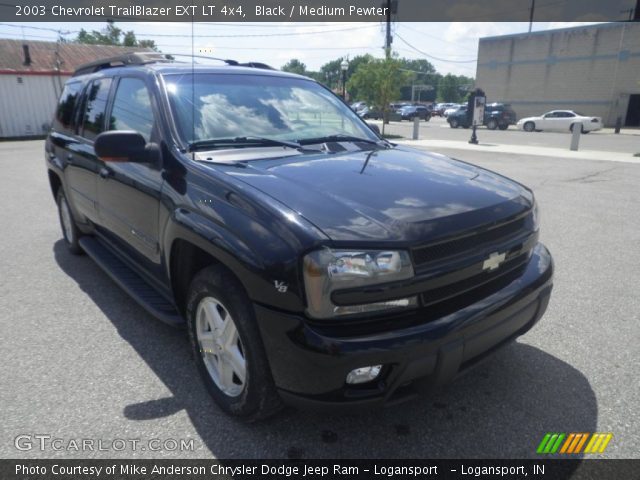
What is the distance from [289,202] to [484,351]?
1205 millimetres

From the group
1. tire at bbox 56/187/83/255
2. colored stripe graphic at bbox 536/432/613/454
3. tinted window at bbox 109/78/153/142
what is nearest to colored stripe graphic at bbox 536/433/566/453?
colored stripe graphic at bbox 536/432/613/454

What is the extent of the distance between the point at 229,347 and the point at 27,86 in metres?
28.3

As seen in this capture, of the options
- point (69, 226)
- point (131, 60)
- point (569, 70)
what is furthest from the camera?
point (569, 70)

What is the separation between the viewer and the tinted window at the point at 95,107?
3951 millimetres

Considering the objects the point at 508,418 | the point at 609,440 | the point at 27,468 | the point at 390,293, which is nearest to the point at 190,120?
the point at 390,293

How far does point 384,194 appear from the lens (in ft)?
7.68

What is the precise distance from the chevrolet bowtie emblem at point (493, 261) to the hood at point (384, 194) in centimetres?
18

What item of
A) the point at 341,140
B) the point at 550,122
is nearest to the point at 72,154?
the point at 341,140

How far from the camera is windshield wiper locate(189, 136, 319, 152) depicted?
285 cm

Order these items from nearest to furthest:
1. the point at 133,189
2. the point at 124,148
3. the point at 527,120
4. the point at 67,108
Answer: the point at 124,148
the point at 133,189
the point at 67,108
the point at 527,120

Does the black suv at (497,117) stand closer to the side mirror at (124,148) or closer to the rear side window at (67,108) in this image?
the rear side window at (67,108)

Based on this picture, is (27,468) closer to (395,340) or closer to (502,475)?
(395,340)

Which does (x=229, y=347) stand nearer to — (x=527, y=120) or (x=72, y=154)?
(x=72, y=154)

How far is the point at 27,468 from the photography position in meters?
2.19
